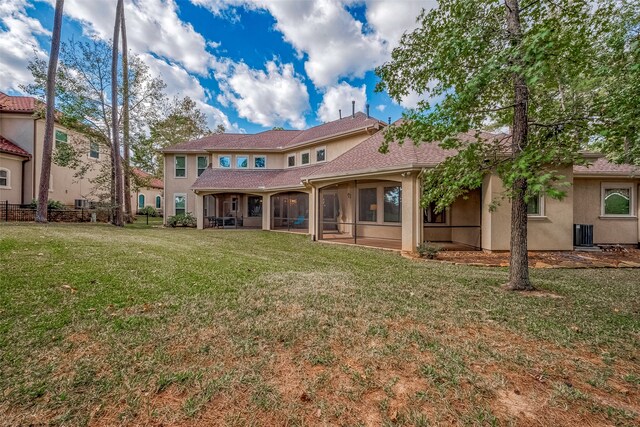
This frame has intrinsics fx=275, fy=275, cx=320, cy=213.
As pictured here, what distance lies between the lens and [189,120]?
32.8 m

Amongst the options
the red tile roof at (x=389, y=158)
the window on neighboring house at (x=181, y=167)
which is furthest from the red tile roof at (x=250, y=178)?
the red tile roof at (x=389, y=158)

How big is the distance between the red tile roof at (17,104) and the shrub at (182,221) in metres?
10.8

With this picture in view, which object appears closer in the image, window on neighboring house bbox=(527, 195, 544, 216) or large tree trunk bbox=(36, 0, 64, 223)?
window on neighboring house bbox=(527, 195, 544, 216)

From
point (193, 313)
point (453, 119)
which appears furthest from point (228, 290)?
point (453, 119)

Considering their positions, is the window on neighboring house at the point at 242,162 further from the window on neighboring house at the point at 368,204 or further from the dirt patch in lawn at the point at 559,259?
the dirt patch in lawn at the point at 559,259

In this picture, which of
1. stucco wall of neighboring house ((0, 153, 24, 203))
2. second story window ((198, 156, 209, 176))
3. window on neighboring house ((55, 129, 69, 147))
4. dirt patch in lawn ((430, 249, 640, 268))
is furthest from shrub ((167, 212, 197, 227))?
dirt patch in lawn ((430, 249, 640, 268))

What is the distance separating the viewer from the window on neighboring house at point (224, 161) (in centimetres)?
1972

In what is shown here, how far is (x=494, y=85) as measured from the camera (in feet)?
16.6

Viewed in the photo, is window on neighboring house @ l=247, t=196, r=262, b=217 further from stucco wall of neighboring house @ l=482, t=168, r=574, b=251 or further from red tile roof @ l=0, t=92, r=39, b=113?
stucco wall of neighboring house @ l=482, t=168, r=574, b=251

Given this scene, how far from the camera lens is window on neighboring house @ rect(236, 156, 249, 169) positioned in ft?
64.3

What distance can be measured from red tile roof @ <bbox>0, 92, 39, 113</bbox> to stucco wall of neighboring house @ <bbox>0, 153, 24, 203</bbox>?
326cm

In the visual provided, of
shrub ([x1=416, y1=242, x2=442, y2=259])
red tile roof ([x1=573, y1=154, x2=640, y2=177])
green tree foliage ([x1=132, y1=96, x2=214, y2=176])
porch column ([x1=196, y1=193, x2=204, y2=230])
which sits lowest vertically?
shrub ([x1=416, y1=242, x2=442, y2=259])

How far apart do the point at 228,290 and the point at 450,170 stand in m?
4.26

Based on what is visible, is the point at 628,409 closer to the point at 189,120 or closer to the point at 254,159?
the point at 254,159
